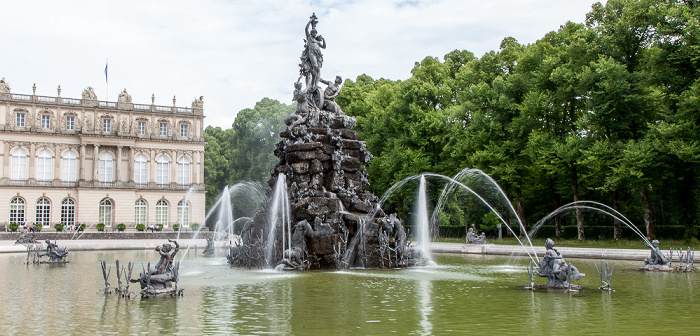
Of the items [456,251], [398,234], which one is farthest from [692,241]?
[398,234]

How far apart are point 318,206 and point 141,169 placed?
6362 cm

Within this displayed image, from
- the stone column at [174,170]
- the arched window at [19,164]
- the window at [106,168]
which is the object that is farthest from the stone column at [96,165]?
the stone column at [174,170]

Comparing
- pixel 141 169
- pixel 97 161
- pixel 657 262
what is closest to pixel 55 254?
pixel 657 262

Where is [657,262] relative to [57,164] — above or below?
below

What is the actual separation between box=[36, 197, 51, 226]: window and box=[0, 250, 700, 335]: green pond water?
61.7 meters

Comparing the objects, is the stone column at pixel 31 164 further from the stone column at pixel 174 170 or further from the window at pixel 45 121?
the stone column at pixel 174 170

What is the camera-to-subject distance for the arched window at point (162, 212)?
81062 mm

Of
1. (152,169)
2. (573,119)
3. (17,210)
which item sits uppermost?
(152,169)

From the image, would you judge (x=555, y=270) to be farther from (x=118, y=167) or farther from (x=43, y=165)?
(x=43, y=165)

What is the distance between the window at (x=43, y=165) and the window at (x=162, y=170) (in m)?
12.5

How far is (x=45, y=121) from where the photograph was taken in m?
75.9

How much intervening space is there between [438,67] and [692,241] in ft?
79.2

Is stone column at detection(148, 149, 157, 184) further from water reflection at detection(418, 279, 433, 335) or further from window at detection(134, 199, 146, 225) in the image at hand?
water reflection at detection(418, 279, 433, 335)

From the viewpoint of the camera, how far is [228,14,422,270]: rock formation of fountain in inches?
850
